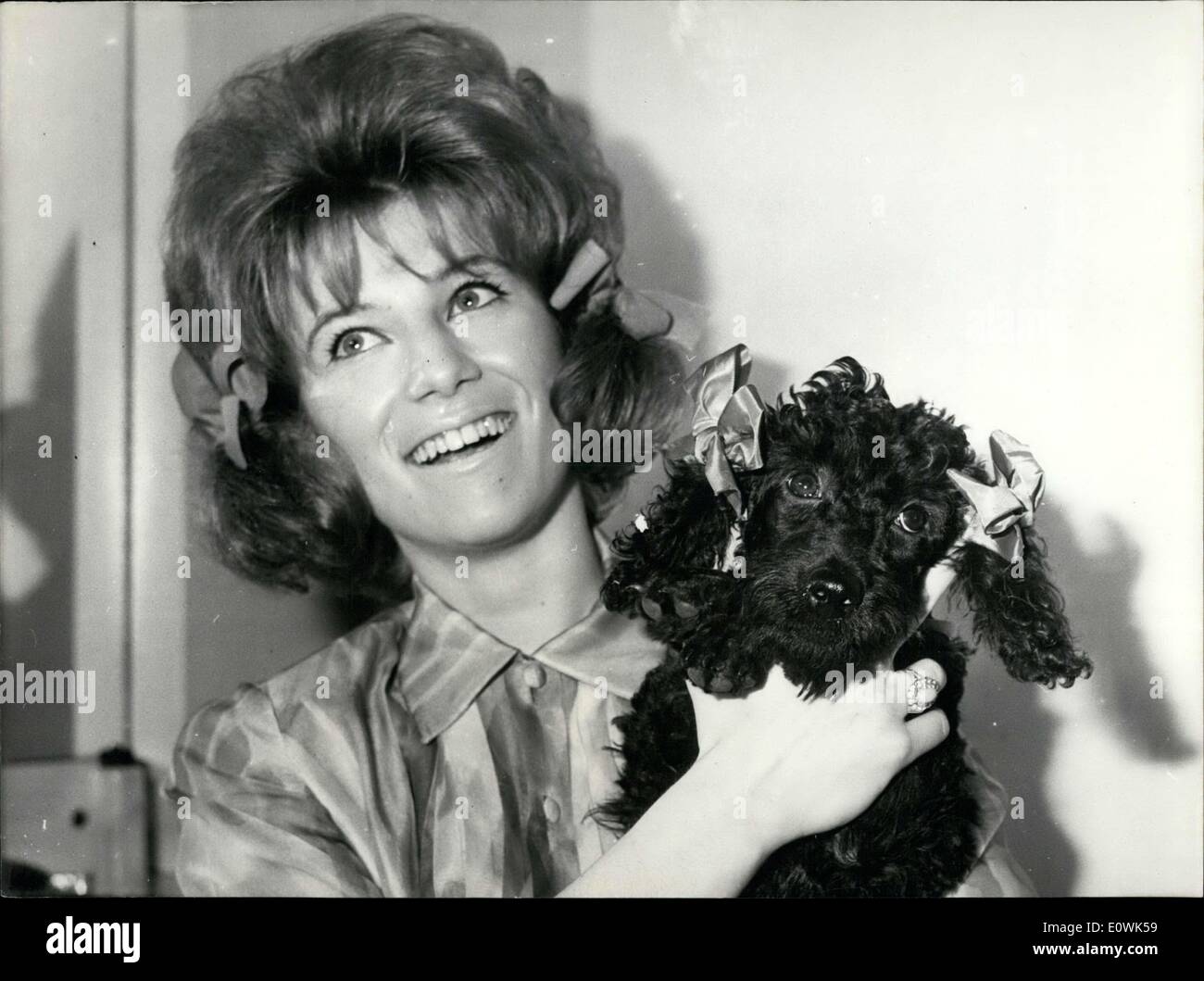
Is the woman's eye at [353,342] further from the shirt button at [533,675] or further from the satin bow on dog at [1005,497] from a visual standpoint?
the satin bow on dog at [1005,497]

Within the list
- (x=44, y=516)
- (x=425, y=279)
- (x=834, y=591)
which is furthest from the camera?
(x=44, y=516)

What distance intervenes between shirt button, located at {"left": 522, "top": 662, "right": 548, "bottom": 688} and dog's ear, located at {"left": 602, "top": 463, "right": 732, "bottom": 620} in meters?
0.15

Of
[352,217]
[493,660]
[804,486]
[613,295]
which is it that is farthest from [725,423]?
[352,217]

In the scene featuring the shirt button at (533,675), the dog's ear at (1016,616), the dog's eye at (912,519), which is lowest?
the shirt button at (533,675)

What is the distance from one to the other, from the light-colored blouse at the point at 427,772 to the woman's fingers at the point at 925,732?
10 centimetres

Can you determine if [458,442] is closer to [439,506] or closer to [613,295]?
[439,506]

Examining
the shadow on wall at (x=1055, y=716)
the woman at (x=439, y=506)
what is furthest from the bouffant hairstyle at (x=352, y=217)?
the shadow on wall at (x=1055, y=716)

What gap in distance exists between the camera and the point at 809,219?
1.79 meters

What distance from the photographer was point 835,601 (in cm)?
159

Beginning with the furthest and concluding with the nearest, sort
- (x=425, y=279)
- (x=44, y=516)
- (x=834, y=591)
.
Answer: (x=44, y=516) → (x=425, y=279) → (x=834, y=591)

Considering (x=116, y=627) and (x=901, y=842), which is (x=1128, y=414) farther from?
A: (x=116, y=627)

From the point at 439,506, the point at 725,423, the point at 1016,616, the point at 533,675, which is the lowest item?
the point at 533,675

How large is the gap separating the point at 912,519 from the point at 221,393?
102 cm

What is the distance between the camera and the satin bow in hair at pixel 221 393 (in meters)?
1.74
